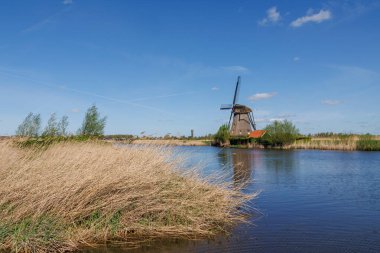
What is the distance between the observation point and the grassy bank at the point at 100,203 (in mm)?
6516

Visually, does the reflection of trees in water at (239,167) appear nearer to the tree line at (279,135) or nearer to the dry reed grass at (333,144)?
the dry reed grass at (333,144)

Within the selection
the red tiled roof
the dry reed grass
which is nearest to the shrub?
the dry reed grass

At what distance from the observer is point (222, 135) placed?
60000mm

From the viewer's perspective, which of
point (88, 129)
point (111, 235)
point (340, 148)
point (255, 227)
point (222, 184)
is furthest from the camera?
point (340, 148)

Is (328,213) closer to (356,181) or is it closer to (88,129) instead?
(356,181)

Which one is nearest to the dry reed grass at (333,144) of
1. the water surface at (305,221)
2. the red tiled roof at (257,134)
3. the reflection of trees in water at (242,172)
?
the red tiled roof at (257,134)

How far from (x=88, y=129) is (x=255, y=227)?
24.4 meters

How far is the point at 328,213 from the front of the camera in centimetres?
1003

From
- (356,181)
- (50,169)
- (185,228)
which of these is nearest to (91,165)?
Result: (50,169)

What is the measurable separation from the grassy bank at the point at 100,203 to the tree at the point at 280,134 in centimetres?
4063

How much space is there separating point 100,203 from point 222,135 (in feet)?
175

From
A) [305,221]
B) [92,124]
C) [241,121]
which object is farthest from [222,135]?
[305,221]

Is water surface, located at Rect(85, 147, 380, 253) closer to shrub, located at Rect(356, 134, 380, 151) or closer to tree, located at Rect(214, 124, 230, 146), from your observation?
shrub, located at Rect(356, 134, 380, 151)

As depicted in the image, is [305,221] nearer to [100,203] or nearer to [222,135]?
[100,203]
